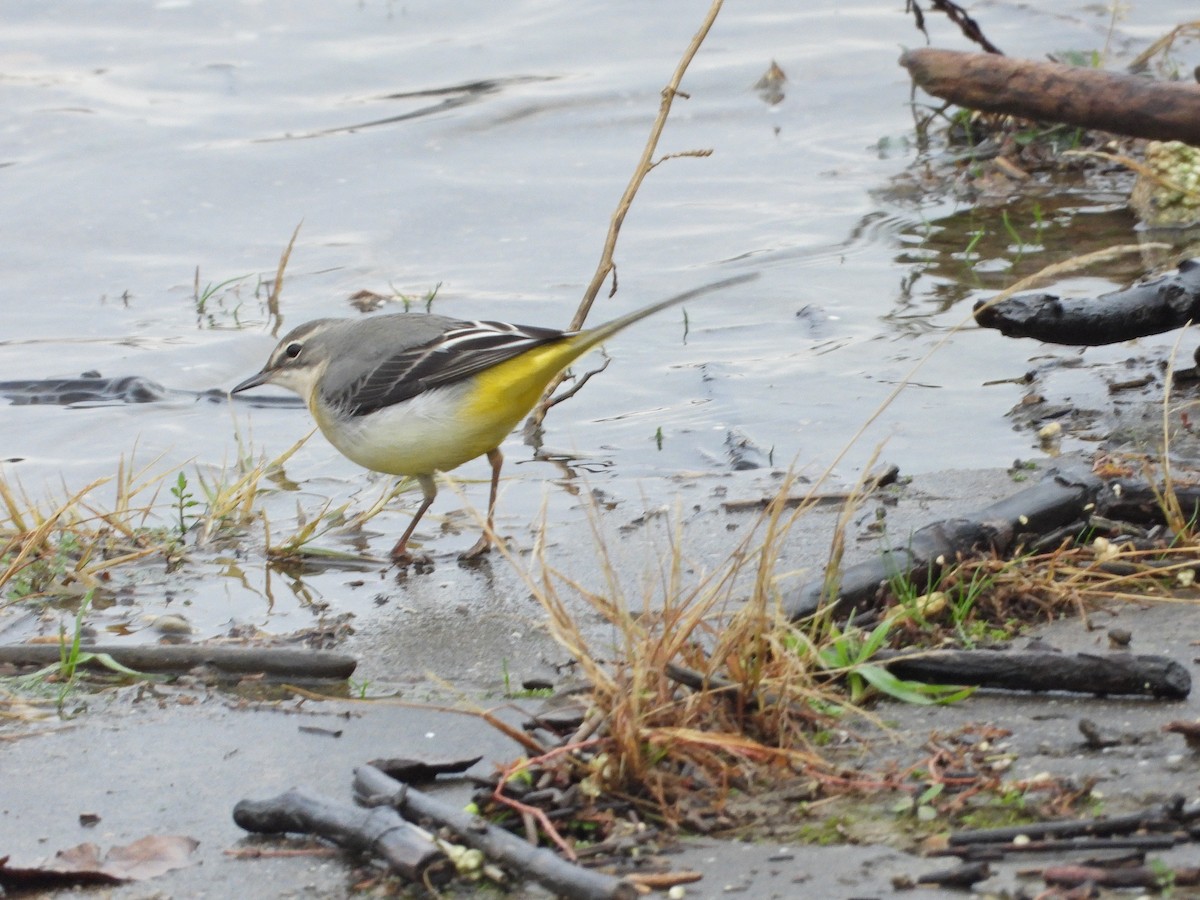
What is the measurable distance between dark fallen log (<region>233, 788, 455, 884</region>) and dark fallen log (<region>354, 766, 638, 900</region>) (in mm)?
66

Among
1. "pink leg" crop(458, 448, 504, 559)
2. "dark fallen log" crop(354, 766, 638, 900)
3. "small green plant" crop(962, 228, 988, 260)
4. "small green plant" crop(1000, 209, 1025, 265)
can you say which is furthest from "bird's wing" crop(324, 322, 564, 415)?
"small green plant" crop(1000, 209, 1025, 265)

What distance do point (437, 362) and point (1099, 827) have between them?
3958 millimetres

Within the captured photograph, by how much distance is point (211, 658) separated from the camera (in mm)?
5004

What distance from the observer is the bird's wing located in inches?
257

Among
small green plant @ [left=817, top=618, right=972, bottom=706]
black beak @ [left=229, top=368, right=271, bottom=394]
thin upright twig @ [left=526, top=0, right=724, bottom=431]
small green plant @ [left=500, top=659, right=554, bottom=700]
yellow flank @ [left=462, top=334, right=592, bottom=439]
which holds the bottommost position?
small green plant @ [left=500, top=659, right=554, bottom=700]

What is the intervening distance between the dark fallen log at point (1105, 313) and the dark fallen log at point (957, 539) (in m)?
1.22

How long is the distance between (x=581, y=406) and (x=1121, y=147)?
5.58m

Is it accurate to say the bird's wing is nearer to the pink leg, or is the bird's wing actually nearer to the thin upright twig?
the pink leg

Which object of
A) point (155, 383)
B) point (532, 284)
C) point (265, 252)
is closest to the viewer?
point (155, 383)

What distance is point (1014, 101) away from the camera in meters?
8.22

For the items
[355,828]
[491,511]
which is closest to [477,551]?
[491,511]

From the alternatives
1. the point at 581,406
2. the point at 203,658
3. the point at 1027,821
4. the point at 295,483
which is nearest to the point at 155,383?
the point at 295,483

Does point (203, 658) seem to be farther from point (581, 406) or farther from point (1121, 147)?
point (1121, 147)

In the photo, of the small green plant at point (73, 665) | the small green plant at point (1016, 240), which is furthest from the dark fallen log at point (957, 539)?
the small green plant at point (1016, 240)
